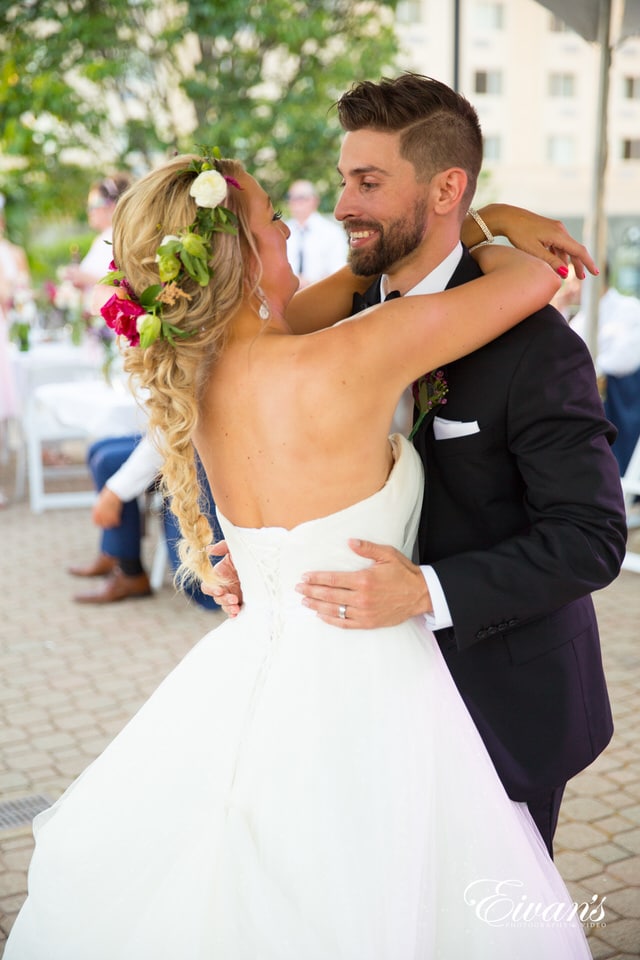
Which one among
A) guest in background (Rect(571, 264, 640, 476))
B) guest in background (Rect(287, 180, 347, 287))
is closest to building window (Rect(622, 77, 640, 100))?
guest in background (Rect(287, 180, 347, 287))

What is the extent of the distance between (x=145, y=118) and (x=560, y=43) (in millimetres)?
28686

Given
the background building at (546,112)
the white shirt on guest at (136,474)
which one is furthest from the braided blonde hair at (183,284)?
the background building at (546,112)

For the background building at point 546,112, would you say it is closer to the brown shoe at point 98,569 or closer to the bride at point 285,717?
the brown shoe at point 98,569

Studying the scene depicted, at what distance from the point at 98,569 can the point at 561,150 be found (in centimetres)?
3796

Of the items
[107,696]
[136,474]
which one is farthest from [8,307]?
[107,696]

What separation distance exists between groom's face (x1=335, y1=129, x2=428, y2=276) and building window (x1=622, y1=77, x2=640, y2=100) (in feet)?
136

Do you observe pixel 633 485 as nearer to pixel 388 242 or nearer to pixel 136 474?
pixel 136 474

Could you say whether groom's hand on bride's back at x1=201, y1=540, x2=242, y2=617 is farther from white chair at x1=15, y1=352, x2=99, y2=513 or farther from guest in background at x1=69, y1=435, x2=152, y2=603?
white chair at x1=15, y1=352, x2=99, y2=513

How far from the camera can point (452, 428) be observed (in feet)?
7.48

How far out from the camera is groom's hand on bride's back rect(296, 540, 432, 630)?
214cm

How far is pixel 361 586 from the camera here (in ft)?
7.02

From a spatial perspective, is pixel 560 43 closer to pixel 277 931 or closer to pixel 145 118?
pixel 145 118

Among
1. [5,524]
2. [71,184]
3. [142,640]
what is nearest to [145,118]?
[71,184]

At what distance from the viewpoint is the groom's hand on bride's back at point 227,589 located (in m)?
2.48
